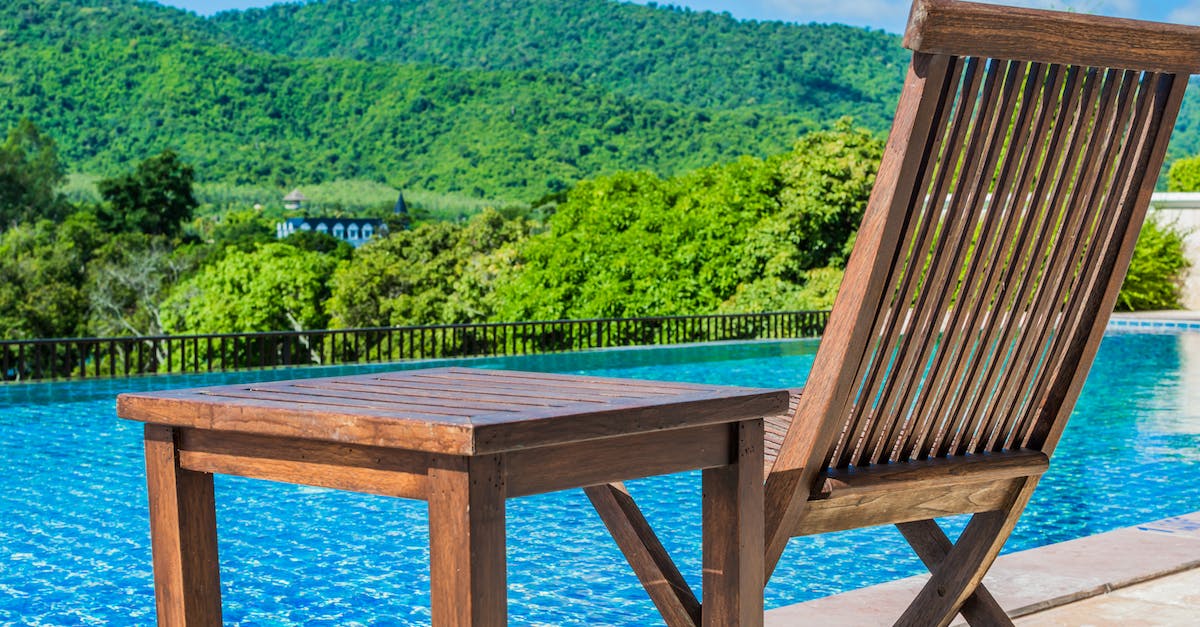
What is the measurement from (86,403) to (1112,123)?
792cm

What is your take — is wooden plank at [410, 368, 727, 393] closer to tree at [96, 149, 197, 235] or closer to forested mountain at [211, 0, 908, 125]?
tree at [96, 149, 197, 235]

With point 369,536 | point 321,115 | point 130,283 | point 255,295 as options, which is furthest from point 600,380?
point 321,115

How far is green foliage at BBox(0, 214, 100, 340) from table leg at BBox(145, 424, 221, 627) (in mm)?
30099

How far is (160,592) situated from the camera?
1692 mm

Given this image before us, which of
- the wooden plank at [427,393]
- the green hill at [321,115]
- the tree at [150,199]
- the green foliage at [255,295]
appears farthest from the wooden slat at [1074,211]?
the green hill at [321,115]

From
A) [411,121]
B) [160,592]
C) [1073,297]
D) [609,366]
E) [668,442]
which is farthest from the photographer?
[411,121]

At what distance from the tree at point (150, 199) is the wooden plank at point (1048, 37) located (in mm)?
39237

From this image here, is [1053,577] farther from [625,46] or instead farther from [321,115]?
[625,46]

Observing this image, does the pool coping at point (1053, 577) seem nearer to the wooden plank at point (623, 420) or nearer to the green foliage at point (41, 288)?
the wooden plank at point (623, 420)

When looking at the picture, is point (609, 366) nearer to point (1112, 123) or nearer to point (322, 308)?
point (1112, 123)

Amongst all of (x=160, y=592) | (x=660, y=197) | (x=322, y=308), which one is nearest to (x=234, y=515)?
(x=160, y=592)

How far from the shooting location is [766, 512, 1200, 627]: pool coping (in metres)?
2.68

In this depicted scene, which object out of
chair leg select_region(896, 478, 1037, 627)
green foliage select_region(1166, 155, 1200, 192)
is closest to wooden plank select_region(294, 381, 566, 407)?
chair leg select_region(896, 478, 1037, 627)

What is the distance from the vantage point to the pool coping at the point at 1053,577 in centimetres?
268
